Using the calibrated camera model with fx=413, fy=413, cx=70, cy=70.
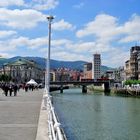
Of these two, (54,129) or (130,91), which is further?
(130,91)

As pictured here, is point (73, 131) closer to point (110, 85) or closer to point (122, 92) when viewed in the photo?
point (122, 92)

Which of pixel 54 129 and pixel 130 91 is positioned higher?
pixel 130 91

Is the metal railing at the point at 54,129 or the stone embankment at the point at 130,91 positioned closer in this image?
the metal railing at the point at 54,129

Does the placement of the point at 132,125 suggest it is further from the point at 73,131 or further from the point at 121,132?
the point at 73,131

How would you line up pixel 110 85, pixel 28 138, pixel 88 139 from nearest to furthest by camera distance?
1. pixel 28 138
2. pixel 88 139
3. pixel 110 85

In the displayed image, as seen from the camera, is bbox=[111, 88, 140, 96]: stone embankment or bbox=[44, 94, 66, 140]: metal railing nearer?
bbox=[44, 94, 66, 140]: metal railing

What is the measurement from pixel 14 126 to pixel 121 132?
1316 cm

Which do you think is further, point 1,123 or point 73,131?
point 73,131

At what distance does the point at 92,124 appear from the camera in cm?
3588

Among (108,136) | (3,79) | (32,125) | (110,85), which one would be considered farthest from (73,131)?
(110,85)

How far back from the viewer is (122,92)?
150 metres

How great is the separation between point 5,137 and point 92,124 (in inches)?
814

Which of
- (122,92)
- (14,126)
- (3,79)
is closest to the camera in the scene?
(14,126)

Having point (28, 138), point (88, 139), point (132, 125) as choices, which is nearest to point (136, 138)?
point (88, 139)
